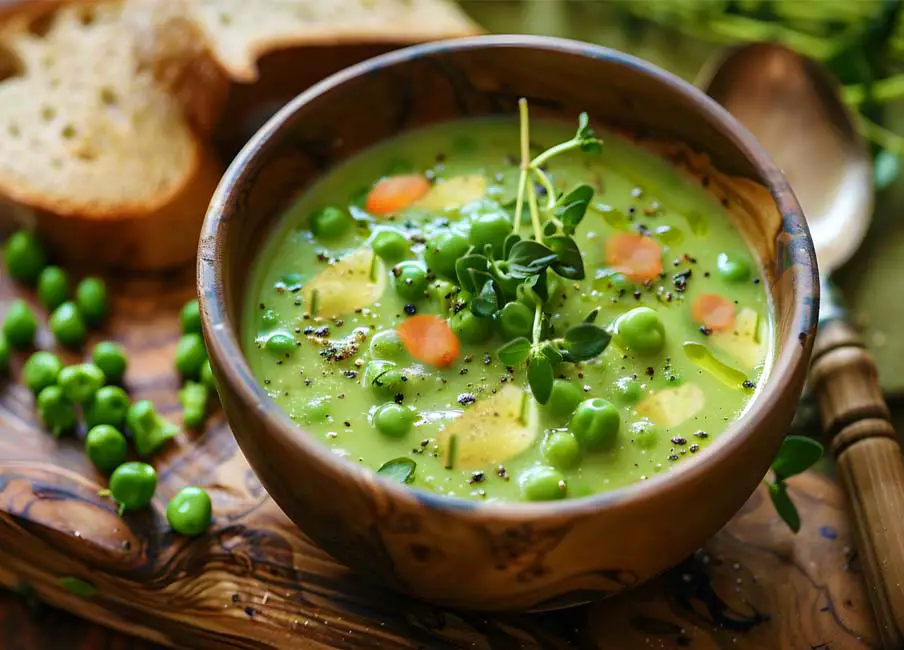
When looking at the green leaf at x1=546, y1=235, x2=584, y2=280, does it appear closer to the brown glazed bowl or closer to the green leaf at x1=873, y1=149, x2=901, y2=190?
the brown glazed bowl

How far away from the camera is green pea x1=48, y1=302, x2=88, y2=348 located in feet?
6.86

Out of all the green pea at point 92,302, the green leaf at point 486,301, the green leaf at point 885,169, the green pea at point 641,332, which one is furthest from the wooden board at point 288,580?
the green leaf at point 885,169

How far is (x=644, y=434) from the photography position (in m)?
1.59

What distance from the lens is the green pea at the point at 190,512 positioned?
5.86 ft

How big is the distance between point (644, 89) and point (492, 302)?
53 cm

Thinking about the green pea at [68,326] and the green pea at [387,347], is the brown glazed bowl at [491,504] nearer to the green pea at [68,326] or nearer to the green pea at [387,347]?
the green pea at [387,347]

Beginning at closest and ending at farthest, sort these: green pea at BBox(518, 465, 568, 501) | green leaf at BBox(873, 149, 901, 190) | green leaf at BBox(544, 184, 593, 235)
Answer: green pea at BBox(518, 465, 568, 501) → green leaf at BBox(544, 184, 593, 235) → green leaf at BBox(873, 149, 901, 190)

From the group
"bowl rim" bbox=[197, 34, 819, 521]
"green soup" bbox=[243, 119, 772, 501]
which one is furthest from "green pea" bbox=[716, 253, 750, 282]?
"bowl rim" bbox=[197, 34, 819, 521]

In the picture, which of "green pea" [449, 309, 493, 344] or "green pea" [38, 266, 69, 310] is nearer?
"green pea" [449, 309, 493, 344]

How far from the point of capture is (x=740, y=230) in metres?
1.87

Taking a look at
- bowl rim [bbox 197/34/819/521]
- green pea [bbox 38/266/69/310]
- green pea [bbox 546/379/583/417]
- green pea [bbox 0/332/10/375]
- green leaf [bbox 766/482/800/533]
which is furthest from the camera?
green pea [bbox 38/266/69/310]

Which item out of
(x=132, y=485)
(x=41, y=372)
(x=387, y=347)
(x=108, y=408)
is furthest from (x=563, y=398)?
(x=41, y=372)

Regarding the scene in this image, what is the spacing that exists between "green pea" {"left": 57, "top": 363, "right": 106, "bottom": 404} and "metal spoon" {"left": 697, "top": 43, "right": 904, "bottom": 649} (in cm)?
129

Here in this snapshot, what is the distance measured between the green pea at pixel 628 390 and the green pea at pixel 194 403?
0.77m
